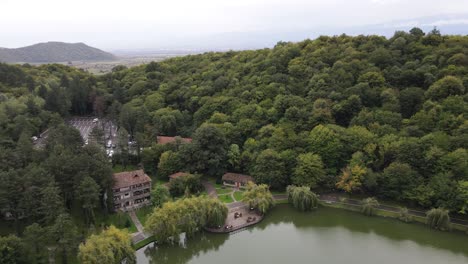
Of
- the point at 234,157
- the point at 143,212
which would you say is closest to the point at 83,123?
the point at 234,157

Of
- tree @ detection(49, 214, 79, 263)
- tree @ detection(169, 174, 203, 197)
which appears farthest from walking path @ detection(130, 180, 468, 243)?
tree @ detection(49, 214, 79, 263)

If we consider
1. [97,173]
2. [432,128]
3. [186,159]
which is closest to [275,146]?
[186,159]

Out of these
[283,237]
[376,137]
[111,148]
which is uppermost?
[376,137]

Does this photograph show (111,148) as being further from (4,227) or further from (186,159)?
(4,227)

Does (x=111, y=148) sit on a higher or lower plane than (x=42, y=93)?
lower

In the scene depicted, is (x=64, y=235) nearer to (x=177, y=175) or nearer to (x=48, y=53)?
(x=177, y=175)
